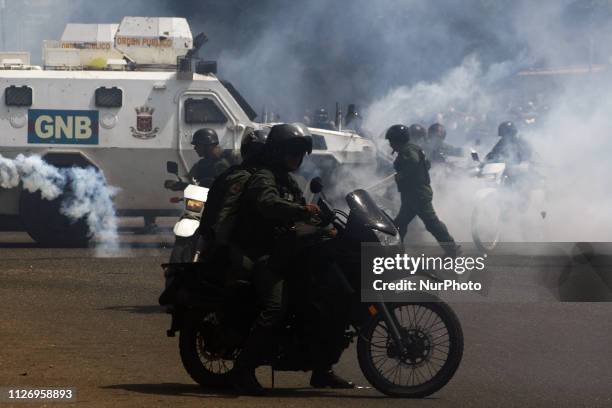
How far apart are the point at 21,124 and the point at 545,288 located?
7.59 m

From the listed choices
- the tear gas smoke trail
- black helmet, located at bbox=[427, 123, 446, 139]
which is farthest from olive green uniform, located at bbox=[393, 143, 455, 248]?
the tear gas smoke trail

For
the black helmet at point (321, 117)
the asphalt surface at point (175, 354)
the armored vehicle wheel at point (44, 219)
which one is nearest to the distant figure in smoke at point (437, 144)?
the armored vehicle wheel at point (44, 219)

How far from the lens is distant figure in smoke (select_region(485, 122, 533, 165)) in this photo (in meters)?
17.6

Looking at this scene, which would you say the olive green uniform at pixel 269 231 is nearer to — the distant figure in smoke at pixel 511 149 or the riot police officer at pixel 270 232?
the riot police officer at pixel 270 232

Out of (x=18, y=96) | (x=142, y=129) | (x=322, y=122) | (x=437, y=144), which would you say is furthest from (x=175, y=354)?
(x=322, y=122)

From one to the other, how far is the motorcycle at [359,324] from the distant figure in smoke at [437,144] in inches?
422

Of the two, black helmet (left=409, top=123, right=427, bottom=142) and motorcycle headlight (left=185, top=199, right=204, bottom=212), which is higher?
black helmet (left=409, top=123, right=427, bottom=142)

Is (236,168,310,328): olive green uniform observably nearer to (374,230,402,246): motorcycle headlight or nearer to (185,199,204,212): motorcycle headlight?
(374,230,402,246): motorcycle headlight

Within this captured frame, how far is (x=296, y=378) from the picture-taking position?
8.63 meters

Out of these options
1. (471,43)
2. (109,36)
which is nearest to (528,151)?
(109,36)

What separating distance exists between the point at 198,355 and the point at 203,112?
9.93m

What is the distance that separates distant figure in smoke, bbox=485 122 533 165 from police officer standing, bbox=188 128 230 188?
5.72 metres

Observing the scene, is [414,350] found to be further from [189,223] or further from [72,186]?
[72,186]

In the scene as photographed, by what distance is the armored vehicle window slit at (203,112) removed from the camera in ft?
58.0
